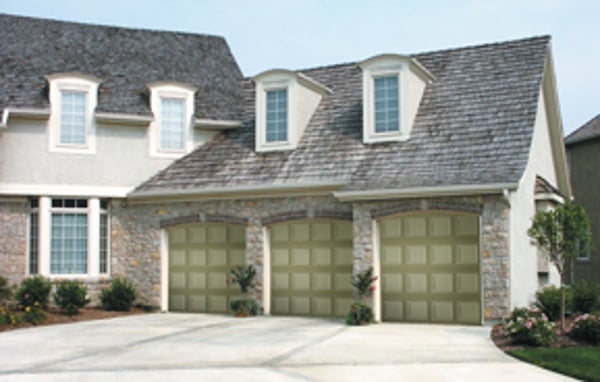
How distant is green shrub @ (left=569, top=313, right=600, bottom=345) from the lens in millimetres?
12188

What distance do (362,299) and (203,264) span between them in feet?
15.3

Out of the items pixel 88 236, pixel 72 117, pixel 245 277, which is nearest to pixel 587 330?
pixel 245 277

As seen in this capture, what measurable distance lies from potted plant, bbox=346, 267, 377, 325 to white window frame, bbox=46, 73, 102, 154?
776 centimetres

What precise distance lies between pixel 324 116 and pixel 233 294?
4917mm

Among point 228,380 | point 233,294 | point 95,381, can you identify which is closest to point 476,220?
point 233,294

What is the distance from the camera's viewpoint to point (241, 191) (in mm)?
17688

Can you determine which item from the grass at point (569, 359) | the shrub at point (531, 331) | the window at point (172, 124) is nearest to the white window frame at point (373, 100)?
the window at point (172, 124)

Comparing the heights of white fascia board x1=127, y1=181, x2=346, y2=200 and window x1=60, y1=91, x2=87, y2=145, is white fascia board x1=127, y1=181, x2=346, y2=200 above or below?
below

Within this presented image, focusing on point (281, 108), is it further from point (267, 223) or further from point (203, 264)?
point (203, 264)

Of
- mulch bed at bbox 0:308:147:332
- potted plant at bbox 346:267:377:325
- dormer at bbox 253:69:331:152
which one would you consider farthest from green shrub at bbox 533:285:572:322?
mulch bed at bbox 0:308:147:332

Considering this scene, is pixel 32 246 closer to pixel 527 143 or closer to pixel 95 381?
pixel 95 381

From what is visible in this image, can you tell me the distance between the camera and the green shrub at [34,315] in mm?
16016

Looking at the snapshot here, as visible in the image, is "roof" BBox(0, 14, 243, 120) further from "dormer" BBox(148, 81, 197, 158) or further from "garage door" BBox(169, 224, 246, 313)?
"garage door" BBox(169, 224, 246, 313)

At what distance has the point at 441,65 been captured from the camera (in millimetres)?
18891
